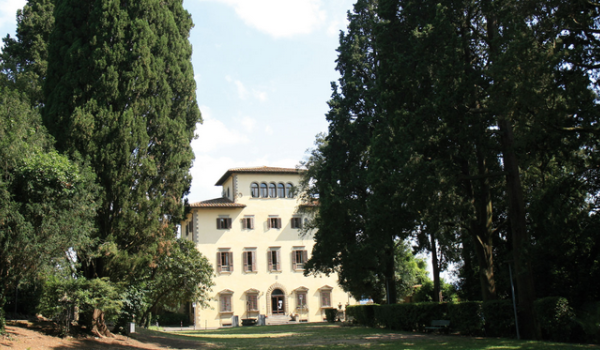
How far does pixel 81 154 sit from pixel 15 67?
8.69 m

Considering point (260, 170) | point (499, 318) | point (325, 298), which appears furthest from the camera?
point (260, 170)

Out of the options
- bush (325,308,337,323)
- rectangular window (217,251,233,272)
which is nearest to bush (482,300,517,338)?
bush (325,308,337,323)

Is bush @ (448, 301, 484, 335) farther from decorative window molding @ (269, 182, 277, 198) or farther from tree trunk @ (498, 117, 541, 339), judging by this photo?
decorative window molding @ (269, 182, 277, 198)

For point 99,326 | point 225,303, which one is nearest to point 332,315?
point 225,303

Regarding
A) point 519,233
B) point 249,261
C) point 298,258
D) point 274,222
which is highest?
point 274,222

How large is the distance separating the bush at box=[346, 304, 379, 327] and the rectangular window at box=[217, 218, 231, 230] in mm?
15815

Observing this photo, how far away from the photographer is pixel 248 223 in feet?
139

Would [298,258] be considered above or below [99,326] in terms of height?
above

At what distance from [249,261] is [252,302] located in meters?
3.38

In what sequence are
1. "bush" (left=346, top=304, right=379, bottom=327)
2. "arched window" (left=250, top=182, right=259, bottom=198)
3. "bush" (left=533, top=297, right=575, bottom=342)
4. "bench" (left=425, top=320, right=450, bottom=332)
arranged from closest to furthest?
"bush" (left=533, top=297, right=575, bottom=342) < "bench" (left=425, top=320, right=450, bottom=332) < "bush" (left=346, top=304, right=379, bottom=327) < "arched window" (left=250, top=182, right=259, bottom=198)

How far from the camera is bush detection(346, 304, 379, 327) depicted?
25438 millimetres

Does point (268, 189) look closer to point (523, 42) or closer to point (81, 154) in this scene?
point (81, 154)

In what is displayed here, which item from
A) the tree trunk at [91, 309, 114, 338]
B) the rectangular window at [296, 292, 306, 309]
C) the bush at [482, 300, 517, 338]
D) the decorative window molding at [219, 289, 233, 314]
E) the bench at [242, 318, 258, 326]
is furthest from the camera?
the rectangular window at [296, 292, 306, 309]

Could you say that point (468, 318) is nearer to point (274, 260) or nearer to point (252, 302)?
point (252, 302)
